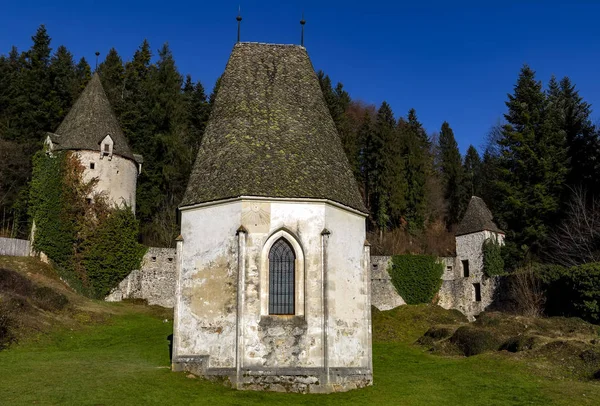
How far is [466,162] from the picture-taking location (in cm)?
7269

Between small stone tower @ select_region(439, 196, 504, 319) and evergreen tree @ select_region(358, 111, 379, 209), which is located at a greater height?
evergreen tree @ select_region(358, 111, 379, 209)

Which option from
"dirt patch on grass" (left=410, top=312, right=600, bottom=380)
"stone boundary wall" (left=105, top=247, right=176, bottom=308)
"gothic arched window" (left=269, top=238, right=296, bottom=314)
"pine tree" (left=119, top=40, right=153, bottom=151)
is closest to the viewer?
"gothic arched window" (left=269, top=238, right=296, bottom=314)

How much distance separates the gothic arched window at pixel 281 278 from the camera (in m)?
18.0

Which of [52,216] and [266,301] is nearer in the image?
[266,301]

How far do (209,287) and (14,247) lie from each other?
2353 centimetres

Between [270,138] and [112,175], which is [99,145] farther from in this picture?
[270,138]

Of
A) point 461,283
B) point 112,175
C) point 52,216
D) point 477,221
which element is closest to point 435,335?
point 461,283

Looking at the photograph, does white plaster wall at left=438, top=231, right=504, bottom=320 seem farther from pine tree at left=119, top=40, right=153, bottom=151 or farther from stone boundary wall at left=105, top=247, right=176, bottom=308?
pine tree at left=119, top=40, right=153, bottom=151

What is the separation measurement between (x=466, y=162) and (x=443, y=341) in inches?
1909

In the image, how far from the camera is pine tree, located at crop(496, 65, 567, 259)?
4159cm

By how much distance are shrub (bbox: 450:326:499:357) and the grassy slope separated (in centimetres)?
123

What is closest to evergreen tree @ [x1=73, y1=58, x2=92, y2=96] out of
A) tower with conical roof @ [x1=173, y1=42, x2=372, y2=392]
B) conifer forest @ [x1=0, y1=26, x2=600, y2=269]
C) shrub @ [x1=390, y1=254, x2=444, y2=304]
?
conifer forest @ [x1=0, y1=26, x2=600, y2=269]

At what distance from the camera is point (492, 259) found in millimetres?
42531

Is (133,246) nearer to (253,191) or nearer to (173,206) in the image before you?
(173,206)
